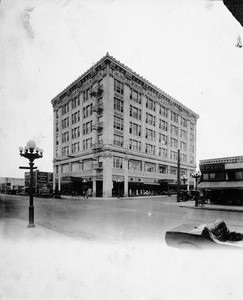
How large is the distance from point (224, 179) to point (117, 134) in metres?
17.8

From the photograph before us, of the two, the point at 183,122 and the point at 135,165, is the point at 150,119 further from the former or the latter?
the point at 135,165

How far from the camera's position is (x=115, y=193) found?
33375 mm

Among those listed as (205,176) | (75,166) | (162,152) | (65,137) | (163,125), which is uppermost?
(163,125)

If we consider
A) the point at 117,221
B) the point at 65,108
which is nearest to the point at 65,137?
the point at 65,108

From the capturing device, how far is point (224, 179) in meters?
20.3

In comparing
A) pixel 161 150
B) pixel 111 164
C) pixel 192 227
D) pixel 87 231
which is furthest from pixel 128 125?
pixel 192 227

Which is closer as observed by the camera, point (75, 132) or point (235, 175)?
point (235, 175)

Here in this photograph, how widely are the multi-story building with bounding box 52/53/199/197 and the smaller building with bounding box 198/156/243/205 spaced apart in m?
14.0

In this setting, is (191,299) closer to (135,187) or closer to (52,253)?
(52,253)

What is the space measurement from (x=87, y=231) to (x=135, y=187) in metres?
29.3

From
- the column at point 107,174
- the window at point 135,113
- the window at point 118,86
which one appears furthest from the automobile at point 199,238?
the window at point 135,113

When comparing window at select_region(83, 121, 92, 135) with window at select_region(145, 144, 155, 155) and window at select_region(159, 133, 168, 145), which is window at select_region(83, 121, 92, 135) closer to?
window at select_region(145, 144, 155, 155)

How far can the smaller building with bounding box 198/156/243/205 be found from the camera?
19397 mm

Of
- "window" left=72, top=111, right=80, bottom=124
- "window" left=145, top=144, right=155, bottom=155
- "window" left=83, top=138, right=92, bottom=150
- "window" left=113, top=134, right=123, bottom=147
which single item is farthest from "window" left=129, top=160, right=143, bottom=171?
"window" left=72, top=111, right=80, bottom=124
